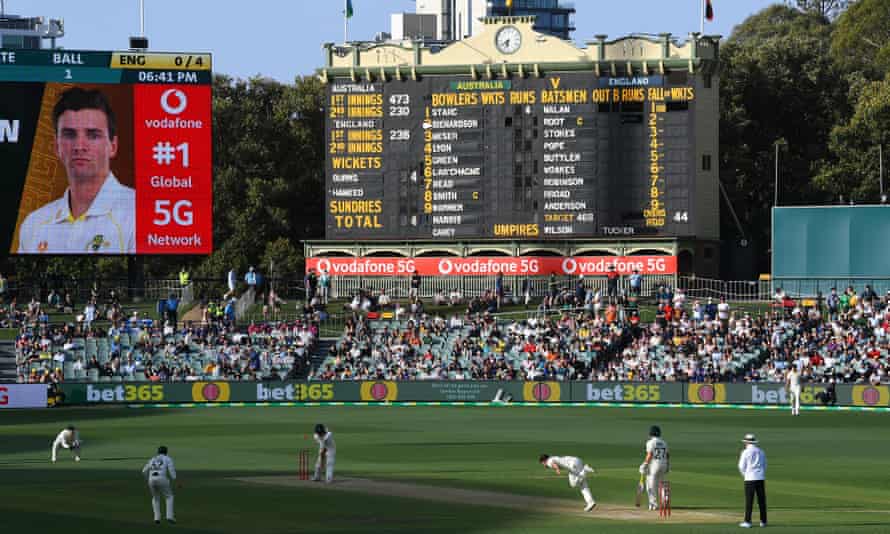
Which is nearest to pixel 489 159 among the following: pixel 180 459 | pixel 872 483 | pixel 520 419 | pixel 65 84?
pixel 520 419

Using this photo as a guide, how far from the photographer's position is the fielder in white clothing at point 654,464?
29266 mm

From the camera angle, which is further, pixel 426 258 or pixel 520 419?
pixel 426 258

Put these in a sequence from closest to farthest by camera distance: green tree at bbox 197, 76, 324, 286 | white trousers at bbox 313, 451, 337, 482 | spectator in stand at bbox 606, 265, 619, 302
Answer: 1. white trousers at bbox 313, 451, 337, 482
2. spectator in stand at bbox 606, 265, 619, 302
3. green tree at bbox 197, 76, 324, 286

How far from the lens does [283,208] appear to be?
92938 millimetres

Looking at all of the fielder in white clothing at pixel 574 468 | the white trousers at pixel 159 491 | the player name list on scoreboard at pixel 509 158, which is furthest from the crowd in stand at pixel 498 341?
the white trousers at pixel 159 491

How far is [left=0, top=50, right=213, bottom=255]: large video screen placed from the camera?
6216 cm

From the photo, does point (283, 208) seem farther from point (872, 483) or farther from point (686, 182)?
point (872, 483)

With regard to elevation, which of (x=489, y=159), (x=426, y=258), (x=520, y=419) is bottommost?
(x=520, y=419)

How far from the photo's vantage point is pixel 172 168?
63.5 metres

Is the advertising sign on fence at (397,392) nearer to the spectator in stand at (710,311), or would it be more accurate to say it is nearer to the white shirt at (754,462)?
the spectator in stand at (710,311)

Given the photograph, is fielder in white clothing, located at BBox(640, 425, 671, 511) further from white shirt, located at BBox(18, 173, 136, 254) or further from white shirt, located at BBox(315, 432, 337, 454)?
white shirt, located at BBox(18, 173, 136, 254)

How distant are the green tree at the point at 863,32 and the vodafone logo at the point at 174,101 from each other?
182ft

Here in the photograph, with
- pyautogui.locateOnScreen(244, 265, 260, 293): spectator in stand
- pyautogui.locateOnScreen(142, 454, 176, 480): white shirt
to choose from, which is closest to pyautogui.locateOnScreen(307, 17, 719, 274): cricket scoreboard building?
pyautogui.locateOnScreen(244, 265, 260, 293): spectator in stand

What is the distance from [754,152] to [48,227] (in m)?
44.0
